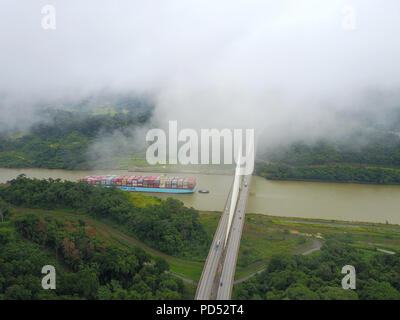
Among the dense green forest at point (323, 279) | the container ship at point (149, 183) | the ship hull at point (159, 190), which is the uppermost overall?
the dense green forest at point (323, 279)

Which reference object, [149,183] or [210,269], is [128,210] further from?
[210,269]

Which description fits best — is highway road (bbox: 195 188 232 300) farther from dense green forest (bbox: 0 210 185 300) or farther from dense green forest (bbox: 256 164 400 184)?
dense green forest (bbox: 256 164 400 184)

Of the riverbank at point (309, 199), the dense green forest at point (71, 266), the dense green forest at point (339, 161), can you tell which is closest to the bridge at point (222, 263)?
the dense green forest at point (71, 266)

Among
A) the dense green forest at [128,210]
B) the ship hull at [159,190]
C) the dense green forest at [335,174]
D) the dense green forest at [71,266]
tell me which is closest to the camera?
the dense green forest at [71,266]

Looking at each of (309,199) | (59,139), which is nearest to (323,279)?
(309,199)

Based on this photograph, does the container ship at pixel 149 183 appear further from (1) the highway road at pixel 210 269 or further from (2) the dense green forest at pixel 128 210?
(1) the highway road at pixel 210 269

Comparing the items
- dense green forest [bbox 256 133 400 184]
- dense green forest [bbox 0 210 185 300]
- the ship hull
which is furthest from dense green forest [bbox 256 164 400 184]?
dense green forest [bbox 0 210 185 300]
